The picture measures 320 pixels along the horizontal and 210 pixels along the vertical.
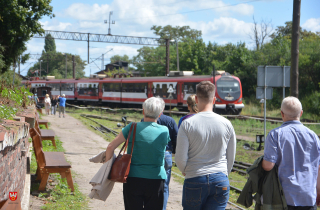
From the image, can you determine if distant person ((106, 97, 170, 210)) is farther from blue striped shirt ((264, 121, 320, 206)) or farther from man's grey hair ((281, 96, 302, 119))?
man's grey hair ((281, 96, 302, 119))

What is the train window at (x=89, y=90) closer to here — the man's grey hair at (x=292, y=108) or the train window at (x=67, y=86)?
the train window at (x=67, y=86)

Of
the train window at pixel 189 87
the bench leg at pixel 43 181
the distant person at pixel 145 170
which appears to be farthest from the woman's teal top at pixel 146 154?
the train window at pixel 189 87

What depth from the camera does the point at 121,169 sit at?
376cm

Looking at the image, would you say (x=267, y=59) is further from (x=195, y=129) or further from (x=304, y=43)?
(x=195, y=129)

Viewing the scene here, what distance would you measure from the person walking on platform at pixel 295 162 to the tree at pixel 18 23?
1834 cm

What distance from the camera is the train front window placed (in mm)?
27080

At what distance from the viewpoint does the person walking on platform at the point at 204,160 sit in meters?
3.40

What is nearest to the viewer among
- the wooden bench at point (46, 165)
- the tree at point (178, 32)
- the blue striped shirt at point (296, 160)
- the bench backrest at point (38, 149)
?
the blue striped shirt at point (296, 160)

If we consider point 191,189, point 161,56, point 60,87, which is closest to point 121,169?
point 191,189

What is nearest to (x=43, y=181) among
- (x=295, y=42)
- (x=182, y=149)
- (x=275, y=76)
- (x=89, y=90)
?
(x=182, y=149)

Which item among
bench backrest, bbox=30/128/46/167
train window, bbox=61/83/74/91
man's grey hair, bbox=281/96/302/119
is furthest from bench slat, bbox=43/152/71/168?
train window, bbox=61/83/74/91

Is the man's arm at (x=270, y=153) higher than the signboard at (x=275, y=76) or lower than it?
lower

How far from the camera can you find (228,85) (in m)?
27.4

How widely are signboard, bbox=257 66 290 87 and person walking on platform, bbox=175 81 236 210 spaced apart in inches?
337
